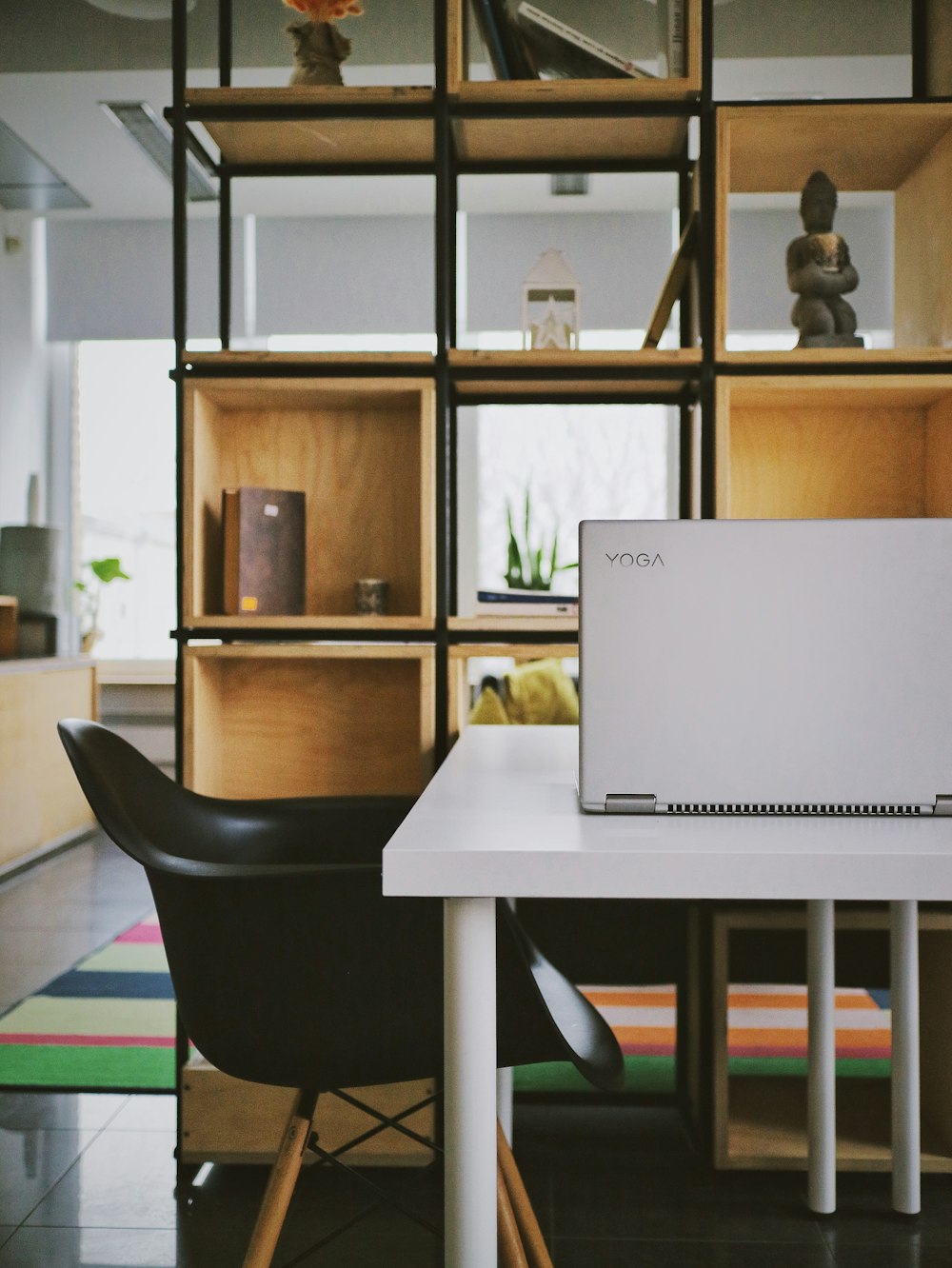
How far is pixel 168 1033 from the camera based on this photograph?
267cm

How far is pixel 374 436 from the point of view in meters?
2.31

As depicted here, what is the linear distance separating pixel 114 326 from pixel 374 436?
4.10 m

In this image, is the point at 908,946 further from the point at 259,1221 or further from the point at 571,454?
the point at 571,454

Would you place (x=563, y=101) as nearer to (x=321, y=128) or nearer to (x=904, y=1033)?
(x=321, y=128)

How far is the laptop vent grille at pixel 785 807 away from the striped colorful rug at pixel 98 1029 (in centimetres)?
173

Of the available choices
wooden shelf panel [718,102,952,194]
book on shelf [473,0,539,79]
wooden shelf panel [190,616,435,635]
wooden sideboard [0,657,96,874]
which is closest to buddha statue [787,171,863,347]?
wooden shelf panel [718,102,952,194]

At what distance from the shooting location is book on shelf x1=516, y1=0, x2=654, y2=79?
2064 mm

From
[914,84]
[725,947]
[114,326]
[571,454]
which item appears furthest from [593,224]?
[725,947]

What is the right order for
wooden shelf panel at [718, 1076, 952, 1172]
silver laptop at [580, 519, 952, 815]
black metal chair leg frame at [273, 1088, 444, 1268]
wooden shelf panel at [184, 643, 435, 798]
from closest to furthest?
A: silver laptop at [580, 519, 952, 815]
black metal chair leg frame at [273, 1088, 444, 1268]
wooden shelf panel at [718, 1076, 952, 1172]
wooden shelf panel at [184, 643, 435, 798]

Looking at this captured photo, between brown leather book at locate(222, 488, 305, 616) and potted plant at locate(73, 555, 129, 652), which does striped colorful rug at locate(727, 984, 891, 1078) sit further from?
potted plant at locate(73, 555, 129, 652)

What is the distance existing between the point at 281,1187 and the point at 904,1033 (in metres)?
1.04

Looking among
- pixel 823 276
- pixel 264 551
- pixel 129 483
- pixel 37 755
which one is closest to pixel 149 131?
pixel 129 483

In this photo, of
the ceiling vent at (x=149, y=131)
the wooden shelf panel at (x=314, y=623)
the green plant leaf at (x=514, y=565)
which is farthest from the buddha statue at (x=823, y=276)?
the ceiling vent at (x=149, y=131)

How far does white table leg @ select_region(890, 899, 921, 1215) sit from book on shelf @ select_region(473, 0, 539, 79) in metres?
1.69
